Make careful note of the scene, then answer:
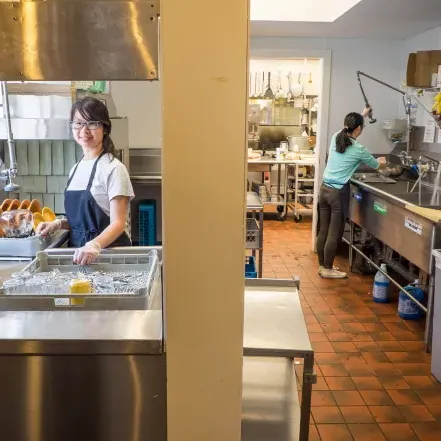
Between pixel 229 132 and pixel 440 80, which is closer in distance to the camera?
pixel 229 132

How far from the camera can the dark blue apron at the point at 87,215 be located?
7.59ft

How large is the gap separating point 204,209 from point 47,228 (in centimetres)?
135

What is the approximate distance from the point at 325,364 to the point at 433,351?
62 centimetres

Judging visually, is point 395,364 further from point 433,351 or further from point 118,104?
point 118,104

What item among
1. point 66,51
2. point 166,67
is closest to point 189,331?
point 166,67

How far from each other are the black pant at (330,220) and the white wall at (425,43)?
0.89 m

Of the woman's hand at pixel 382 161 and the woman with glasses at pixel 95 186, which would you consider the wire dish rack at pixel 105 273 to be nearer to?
the woman with glasses at pixel 95 186

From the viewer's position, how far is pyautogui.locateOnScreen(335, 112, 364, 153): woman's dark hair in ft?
15.2

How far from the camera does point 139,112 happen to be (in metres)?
4.43

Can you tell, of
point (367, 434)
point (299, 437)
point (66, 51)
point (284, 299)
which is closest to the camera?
point (66, 51)

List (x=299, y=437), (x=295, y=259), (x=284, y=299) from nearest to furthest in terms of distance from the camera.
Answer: (x=299, y=437) < (x=284, y=299) < (x=295, y=259)

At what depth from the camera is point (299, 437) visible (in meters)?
1.62

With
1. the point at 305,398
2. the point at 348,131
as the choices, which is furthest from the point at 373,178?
the point at 305,398

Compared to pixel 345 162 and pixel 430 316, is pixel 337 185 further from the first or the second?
pixel 430 316
